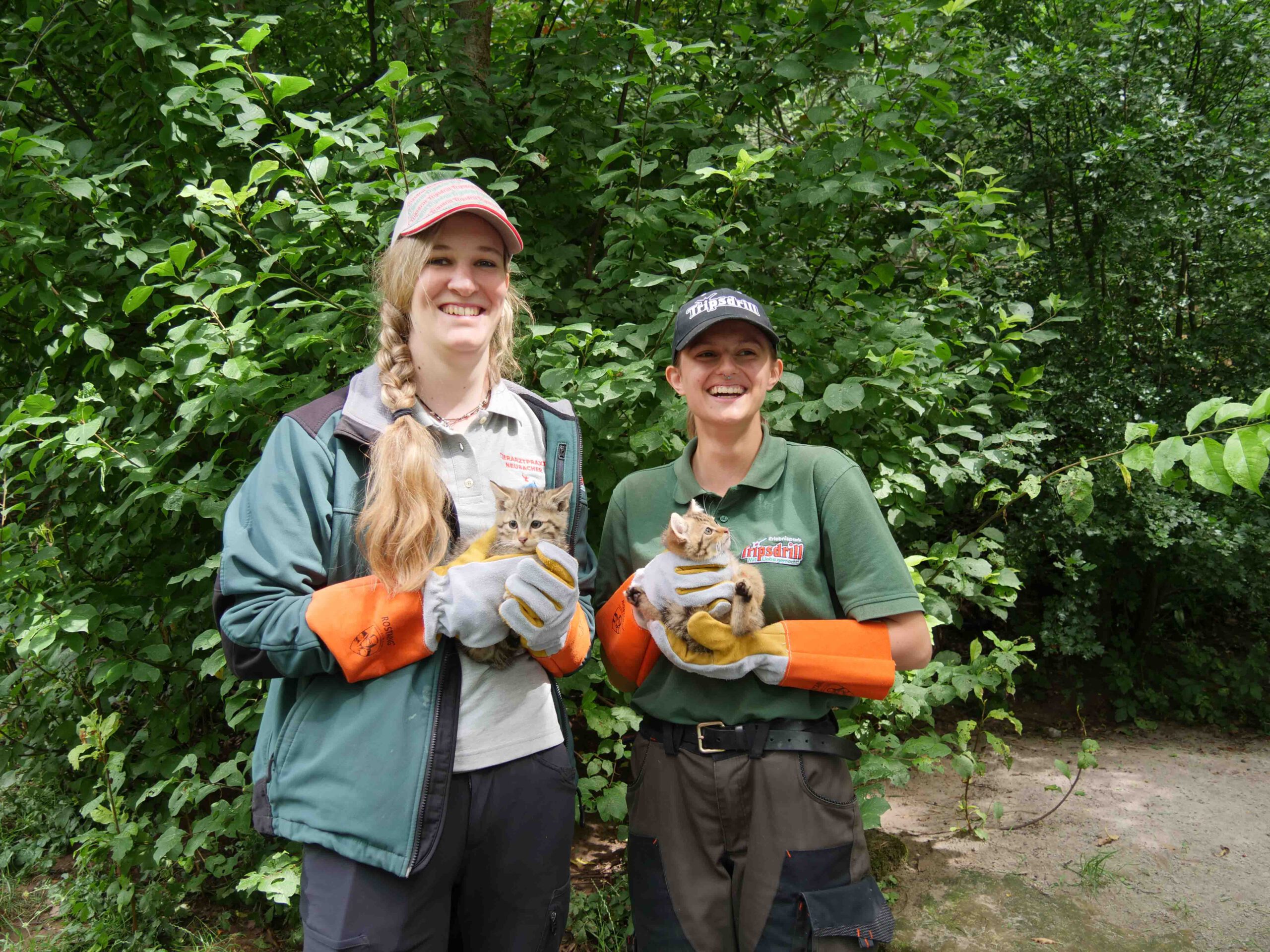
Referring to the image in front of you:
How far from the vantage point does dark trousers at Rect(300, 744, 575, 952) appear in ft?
5.75

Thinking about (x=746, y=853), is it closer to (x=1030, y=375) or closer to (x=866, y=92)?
(x=1030, y=375)

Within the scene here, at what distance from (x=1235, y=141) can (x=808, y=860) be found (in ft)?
20.7

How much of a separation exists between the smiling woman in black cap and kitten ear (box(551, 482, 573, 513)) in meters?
0.30

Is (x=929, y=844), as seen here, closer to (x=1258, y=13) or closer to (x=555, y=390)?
(x=555, y=390)

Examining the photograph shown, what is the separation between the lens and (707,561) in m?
2.09

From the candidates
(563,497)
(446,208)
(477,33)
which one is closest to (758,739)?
(563,497)

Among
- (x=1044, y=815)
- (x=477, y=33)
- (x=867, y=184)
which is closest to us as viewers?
(x=867, y=184)

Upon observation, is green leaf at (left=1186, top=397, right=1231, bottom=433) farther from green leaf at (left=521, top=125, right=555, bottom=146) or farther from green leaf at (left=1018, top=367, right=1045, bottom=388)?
green leaf at (left=521, top=125, right=555, bottom=146)

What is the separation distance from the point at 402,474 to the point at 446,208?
65cm

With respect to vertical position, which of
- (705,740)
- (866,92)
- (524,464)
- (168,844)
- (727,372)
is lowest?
(168,844)

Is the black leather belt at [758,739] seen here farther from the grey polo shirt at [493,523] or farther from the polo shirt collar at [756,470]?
the polo shirt collar at [756,470]

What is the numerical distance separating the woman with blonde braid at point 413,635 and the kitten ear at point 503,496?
71 millimetres

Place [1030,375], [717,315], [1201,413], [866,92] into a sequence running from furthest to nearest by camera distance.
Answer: [1030,375] → [866,92] → [717,315] → [1201,413]

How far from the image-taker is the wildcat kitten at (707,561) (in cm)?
206
